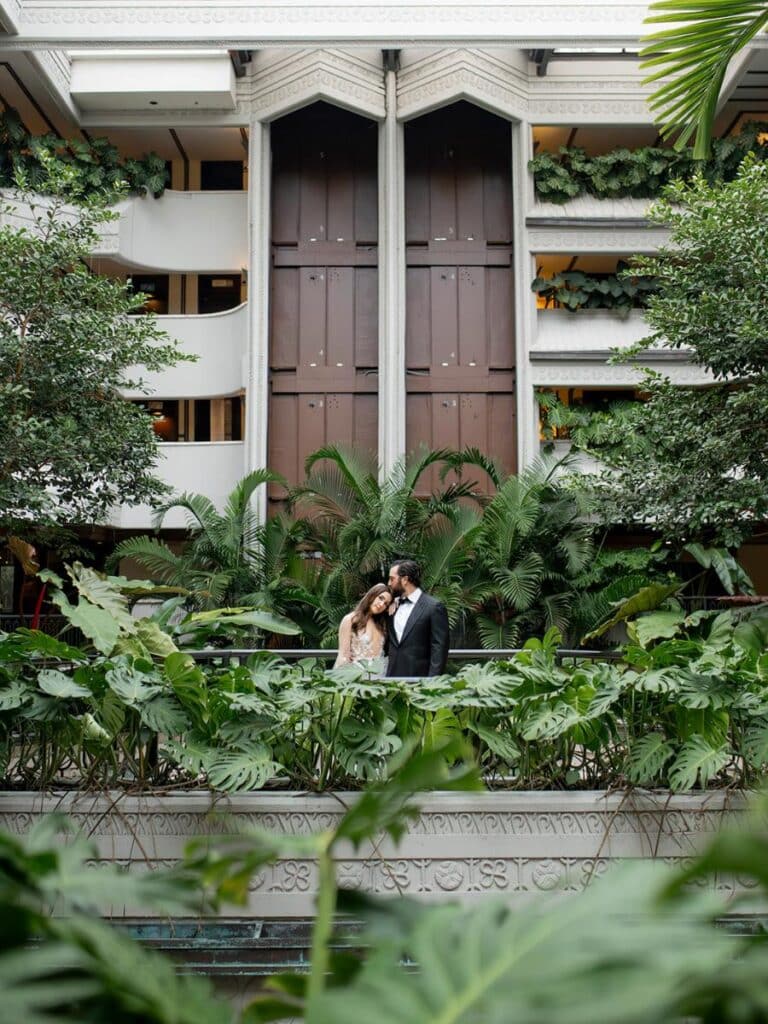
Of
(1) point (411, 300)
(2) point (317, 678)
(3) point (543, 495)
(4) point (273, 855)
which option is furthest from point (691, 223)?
(4) point (273, 855)

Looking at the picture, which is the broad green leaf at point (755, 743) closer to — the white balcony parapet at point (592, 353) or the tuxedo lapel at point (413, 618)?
the tuxedo lapel at point (413, 618)

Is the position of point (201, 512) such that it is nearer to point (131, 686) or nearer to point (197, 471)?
point (197, 471)

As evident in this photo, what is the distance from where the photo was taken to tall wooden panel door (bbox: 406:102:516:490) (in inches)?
719

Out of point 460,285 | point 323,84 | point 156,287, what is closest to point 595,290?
point 460,285

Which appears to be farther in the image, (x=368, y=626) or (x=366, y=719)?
(x=368, y=626)

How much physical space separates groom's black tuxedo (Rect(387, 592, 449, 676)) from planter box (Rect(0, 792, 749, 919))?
183 centimetres

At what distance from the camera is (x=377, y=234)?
18531mm

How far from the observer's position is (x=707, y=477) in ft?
41.1

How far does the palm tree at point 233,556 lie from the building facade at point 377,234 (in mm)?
1906

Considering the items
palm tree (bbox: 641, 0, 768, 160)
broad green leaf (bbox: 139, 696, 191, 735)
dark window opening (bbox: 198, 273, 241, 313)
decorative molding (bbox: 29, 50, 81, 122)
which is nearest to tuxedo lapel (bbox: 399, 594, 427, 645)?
broad green leaf (bbox: 139, 696, 191, 735)

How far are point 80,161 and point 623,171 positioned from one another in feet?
30.2

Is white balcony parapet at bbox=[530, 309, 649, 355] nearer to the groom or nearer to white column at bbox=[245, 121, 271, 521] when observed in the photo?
white column at bbox=[245, 121, 271, 521]

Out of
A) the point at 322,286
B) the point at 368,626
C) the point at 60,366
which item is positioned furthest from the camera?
the point at 322,286

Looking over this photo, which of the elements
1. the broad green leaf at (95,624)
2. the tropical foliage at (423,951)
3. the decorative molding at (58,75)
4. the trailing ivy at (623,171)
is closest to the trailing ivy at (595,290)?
the trailing ivy at (623,171)
